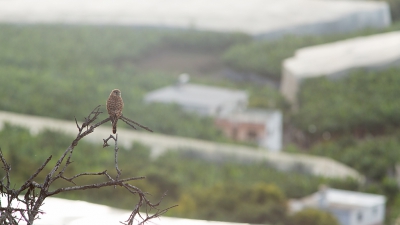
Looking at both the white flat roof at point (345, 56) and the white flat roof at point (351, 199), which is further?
the white flat roof at point (345, 56)

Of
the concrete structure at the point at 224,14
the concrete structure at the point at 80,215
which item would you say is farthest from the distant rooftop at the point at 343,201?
the concrete structure at the point at 224,14

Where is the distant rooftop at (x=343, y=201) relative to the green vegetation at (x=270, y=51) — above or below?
below

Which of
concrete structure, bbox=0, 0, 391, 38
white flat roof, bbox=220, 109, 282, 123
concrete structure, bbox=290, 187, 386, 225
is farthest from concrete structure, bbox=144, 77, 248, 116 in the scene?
concrete structure, bbox=0, 0, 391, 38

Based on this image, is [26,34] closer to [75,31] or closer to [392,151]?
[75,31]

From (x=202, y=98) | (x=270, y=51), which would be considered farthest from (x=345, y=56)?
(x=202, y=98)

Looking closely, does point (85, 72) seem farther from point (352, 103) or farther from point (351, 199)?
point (351, 199)

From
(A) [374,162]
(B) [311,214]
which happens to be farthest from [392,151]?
(B) [311,214]

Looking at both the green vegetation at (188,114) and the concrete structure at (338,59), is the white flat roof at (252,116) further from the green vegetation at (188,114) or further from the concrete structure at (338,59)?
the concrete structure at (338,59)

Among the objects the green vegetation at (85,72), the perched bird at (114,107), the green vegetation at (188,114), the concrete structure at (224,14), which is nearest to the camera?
the perched bird at (114,107)
